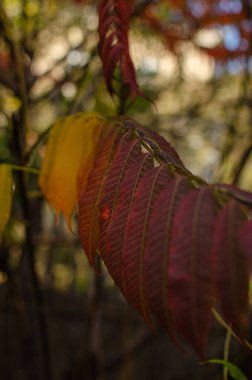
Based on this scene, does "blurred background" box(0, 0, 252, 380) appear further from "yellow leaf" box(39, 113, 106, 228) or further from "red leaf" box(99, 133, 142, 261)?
"red leaf" box(99, 133, 142, 261)

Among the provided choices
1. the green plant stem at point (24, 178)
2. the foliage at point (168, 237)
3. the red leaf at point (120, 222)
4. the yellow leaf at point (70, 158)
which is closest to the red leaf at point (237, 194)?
the foliage at point (168, 237)

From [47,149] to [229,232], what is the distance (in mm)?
718

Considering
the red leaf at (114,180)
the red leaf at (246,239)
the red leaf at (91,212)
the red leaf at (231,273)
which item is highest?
the red leaf at (246,239)

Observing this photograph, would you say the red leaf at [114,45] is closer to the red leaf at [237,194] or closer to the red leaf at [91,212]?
the red leaf at [91,212]

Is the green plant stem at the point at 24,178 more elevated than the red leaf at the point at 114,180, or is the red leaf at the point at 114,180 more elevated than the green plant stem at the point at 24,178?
the red leaf at the point at 114,180

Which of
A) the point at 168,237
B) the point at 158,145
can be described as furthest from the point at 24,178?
the point at 168,237

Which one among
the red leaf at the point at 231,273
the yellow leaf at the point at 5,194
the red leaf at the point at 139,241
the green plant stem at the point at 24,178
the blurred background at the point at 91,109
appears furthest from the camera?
the blurred background at the point at 91,109

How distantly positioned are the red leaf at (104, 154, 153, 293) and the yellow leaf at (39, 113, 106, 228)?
315 mm

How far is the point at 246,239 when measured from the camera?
1.78 ft

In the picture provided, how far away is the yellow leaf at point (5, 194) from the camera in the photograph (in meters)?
1.06

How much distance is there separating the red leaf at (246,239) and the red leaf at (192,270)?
3cm

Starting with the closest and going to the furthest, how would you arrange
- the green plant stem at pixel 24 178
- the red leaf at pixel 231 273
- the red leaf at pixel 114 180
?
the red leaf at pixel 231 273
the red leaf at pixel 114 180
the green plant stem at pixel 24 178

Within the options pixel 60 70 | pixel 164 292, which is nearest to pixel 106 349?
pixel 60 70

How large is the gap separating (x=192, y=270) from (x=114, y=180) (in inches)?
11.6
